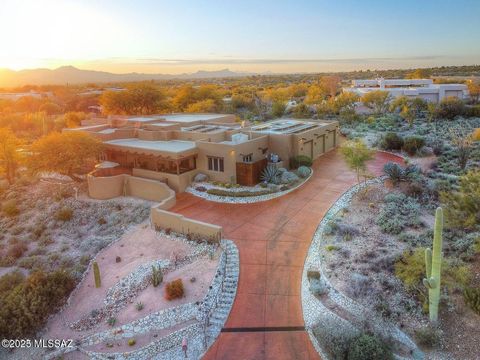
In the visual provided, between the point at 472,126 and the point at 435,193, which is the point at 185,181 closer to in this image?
the point at 435,193

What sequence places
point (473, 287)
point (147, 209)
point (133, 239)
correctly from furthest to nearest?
1. point (147, 209)
2. point (133, 239)
3. point (473, 287)

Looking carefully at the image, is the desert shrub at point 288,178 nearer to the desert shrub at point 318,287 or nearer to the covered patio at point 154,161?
Answer: the covered patio at point 154,161

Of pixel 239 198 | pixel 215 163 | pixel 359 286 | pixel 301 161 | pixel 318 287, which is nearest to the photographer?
pixel 359 286

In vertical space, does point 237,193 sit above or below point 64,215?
above

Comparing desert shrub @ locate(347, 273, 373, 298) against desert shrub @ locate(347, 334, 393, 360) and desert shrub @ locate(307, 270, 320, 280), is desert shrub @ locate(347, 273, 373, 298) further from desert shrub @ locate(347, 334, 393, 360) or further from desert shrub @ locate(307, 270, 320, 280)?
desert shrub @ locate(347, 334, 393, 360)

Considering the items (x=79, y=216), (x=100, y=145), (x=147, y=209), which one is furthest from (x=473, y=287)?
(x=100, y=145)

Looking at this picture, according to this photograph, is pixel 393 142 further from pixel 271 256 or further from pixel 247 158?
pixel 271 256

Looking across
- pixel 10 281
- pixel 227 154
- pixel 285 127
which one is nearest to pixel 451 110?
pixel 285 127
